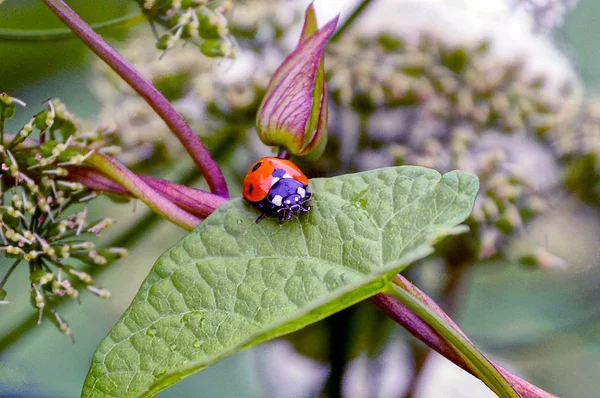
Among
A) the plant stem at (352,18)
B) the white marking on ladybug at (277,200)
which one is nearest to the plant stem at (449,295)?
the plant stem at (352,18)

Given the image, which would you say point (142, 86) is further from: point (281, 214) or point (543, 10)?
point (543, 10)

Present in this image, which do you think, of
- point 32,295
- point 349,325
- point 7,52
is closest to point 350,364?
point 349,325

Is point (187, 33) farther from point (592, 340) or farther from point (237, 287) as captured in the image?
point (592, 340)

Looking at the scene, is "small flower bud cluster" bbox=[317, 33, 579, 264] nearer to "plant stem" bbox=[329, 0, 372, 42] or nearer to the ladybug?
"plant stem" bbox=[329, 0, 372, 42]

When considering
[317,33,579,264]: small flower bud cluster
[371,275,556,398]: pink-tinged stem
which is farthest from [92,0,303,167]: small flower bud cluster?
[371,275,556,398]: pink-tinged stem

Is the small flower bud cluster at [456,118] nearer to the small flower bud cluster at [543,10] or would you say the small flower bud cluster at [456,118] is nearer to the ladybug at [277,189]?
the small flower bud cluster at [543,10]

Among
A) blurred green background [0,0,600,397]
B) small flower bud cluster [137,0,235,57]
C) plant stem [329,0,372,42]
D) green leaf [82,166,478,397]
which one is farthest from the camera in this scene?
blurred green background [0,0,600,397]
